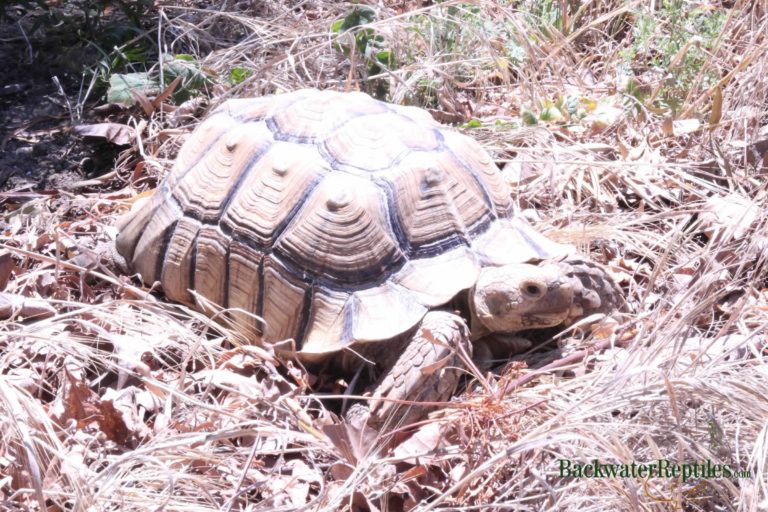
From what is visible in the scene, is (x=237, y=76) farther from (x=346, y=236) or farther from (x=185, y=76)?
(x=346, y=236)

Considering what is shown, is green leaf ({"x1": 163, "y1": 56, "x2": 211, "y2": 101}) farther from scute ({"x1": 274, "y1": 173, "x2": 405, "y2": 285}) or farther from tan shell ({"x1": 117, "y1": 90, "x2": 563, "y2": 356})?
scute ({"x1": 274, "y1": 173, "x2": 405, "y2": 285})

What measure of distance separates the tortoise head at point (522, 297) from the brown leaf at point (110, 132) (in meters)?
2.59

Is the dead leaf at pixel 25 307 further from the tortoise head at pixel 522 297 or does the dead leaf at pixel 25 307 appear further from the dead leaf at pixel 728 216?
the dead leaf at pixel 728 216

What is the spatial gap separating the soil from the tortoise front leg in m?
2.50

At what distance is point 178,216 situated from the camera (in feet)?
10.9

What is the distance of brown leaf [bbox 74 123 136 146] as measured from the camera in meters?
4.49

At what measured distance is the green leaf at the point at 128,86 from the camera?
4645 mm

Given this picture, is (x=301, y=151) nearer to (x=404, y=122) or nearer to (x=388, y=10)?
(x=404, y=122)

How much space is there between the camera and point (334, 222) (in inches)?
115

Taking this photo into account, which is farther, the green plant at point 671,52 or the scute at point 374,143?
the green plant at point 671,52

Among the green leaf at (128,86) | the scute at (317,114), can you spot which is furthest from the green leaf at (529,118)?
the green leaf at (128,86)

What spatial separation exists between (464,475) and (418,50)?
318cm

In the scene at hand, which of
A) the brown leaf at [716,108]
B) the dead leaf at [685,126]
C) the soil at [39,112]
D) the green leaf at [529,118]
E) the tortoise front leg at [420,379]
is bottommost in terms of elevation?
the soil at [39,112]

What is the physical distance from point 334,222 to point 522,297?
2.49ft
